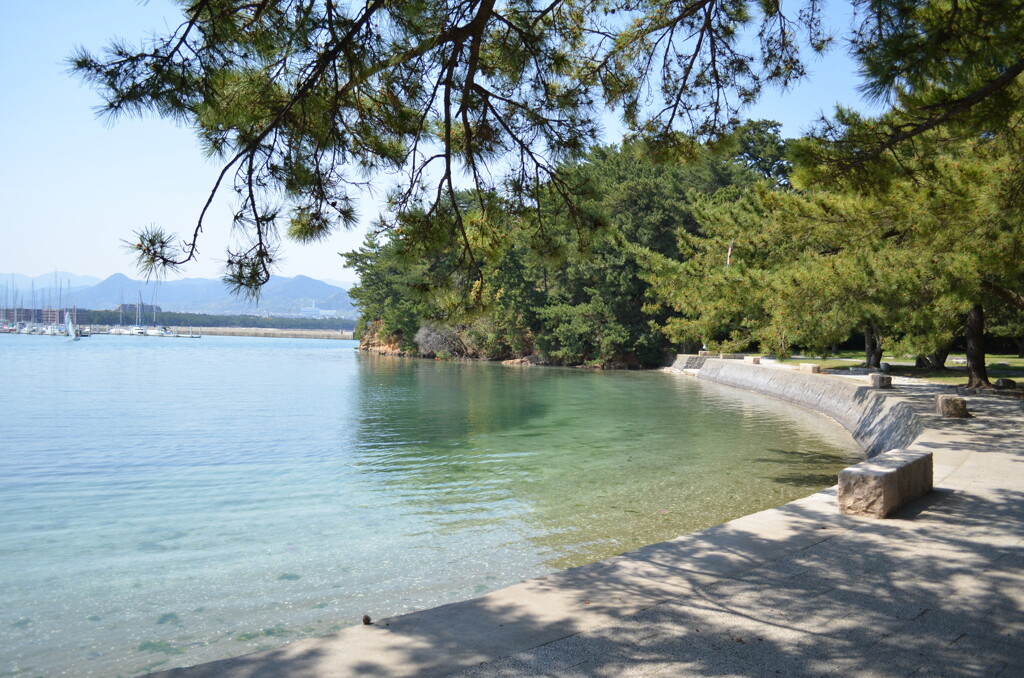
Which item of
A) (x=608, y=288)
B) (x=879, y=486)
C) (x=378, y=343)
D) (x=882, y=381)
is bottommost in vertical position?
(x=879, y=486)

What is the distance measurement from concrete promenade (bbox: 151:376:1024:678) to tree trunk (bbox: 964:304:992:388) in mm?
12381

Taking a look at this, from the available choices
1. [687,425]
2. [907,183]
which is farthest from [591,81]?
[687,425]

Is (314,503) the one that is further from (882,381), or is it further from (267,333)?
(267,333)

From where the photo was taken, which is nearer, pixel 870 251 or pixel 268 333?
pixel 870 251

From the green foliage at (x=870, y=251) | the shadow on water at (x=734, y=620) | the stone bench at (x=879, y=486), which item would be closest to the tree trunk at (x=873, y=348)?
the green foliage at (x=870, y=251)

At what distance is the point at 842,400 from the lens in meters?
A: 18.0

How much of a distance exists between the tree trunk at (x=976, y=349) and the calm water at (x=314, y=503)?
352cm

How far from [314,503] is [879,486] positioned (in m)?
6.99

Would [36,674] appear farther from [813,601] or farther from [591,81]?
[591,81]

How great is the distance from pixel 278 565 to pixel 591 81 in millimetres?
6155

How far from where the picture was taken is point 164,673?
3340 mm

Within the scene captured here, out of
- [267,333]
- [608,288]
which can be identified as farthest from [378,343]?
[267,333]

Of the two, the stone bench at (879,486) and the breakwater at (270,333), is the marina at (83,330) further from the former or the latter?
the stone bench at (879,486)

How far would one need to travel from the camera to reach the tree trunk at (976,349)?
54.3 ft
